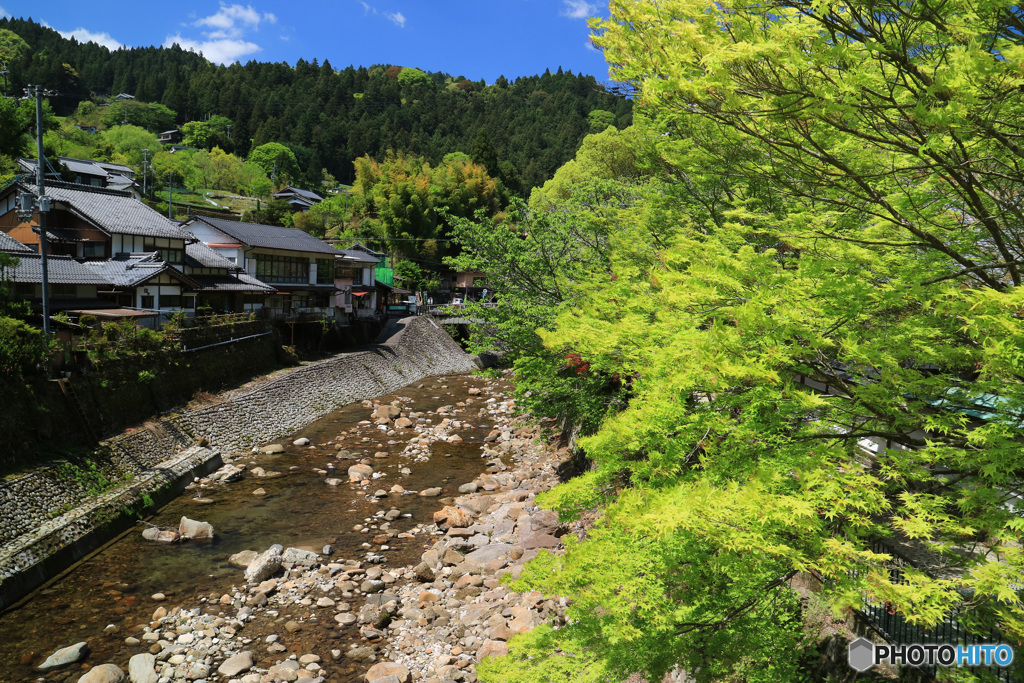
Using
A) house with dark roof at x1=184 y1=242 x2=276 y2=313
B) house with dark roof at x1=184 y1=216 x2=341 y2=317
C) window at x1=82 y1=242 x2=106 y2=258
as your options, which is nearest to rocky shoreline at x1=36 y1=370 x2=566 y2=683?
house with dark roof at x1=184 y1=242 x2=276 y2=313

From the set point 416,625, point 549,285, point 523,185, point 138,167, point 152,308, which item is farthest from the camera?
point 523,185

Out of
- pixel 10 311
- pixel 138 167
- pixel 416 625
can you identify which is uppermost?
pixel 138 167

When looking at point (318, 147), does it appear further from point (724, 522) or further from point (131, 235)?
point (724, 522)

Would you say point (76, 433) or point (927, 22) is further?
point (76, 433)

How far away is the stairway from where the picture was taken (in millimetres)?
16016

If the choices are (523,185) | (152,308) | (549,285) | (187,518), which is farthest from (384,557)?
(523,185)

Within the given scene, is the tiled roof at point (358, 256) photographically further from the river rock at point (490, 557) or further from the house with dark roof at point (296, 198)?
the river rock at point (490, 557)

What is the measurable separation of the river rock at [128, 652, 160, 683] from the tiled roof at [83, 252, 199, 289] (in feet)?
62.6

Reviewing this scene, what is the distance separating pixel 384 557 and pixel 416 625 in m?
3.16

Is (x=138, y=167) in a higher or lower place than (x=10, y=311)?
higher

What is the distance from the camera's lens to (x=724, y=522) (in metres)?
4.33

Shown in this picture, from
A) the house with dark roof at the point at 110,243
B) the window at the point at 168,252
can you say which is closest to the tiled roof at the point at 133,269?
the house with dark roof at the point at 110,243

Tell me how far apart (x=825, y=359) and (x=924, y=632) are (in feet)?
9.95

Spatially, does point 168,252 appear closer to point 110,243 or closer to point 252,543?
point 110,243
